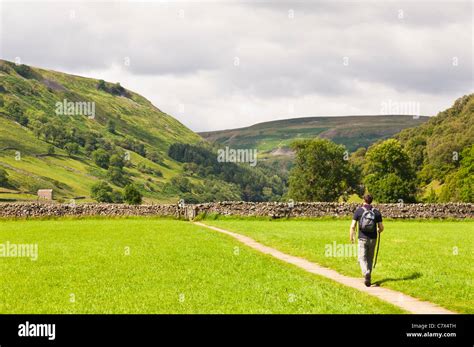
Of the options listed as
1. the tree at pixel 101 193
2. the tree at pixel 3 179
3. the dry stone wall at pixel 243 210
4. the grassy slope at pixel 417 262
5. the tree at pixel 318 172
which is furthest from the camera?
the tree at pixel 101 193

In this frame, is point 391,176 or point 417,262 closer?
point 417,262

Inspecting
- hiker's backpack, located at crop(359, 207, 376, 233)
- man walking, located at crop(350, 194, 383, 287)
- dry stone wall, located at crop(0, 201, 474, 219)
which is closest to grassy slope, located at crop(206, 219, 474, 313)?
man walking, located at crop(350, 194, 383, 287)

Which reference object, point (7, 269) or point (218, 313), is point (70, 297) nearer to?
point (218, 313)

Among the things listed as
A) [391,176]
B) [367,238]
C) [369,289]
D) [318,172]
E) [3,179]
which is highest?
[318,172]

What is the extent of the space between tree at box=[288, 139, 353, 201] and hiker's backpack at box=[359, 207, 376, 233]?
7890 cm

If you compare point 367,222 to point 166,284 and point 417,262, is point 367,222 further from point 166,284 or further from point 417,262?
point 166,284

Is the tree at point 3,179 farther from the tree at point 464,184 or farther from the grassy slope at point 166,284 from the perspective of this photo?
the grassy slope at point 166,284

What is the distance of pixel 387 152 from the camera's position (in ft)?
360

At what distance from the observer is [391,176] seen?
106938mm

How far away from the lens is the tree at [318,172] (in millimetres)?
101188

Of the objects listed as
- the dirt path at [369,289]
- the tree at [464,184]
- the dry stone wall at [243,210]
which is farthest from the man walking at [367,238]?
the tree at [464,184]

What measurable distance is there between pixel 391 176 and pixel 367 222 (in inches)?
3478

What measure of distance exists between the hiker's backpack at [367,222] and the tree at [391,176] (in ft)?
283

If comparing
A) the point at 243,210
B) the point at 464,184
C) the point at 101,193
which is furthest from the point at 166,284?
the point at 101,193
